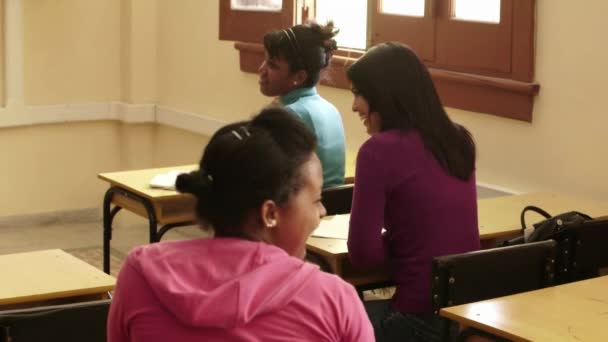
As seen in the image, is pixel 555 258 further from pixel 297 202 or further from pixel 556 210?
pixel 297 202

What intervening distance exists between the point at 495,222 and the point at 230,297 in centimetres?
208

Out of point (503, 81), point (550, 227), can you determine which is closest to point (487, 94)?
point (503, 81)

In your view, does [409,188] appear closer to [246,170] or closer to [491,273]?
[491,273]

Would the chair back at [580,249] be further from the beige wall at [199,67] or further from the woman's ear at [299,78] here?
the beige wall at [199,67]

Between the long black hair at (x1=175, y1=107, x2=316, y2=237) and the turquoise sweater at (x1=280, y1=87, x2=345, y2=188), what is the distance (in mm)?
2040

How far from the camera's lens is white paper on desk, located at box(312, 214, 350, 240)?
10.5ft

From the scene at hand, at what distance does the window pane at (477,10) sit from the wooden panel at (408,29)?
0.12 m

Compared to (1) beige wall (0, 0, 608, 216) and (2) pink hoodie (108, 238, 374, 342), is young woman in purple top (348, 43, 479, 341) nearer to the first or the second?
(2) pink hoodie (108, 238, 374, 342)

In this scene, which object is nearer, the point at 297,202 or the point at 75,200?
the point at 297,202

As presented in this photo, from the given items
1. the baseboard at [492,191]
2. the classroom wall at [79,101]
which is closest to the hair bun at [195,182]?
the baseboard at [492,191]

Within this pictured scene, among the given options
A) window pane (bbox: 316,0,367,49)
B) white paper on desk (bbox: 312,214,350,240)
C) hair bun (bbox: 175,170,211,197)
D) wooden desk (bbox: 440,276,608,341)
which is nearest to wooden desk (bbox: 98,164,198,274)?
white paper on desk (bbox: 312,214,350,240)

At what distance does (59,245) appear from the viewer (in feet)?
19.4

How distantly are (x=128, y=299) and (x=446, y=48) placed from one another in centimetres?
303

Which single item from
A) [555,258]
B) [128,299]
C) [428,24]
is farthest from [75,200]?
[128,299]
